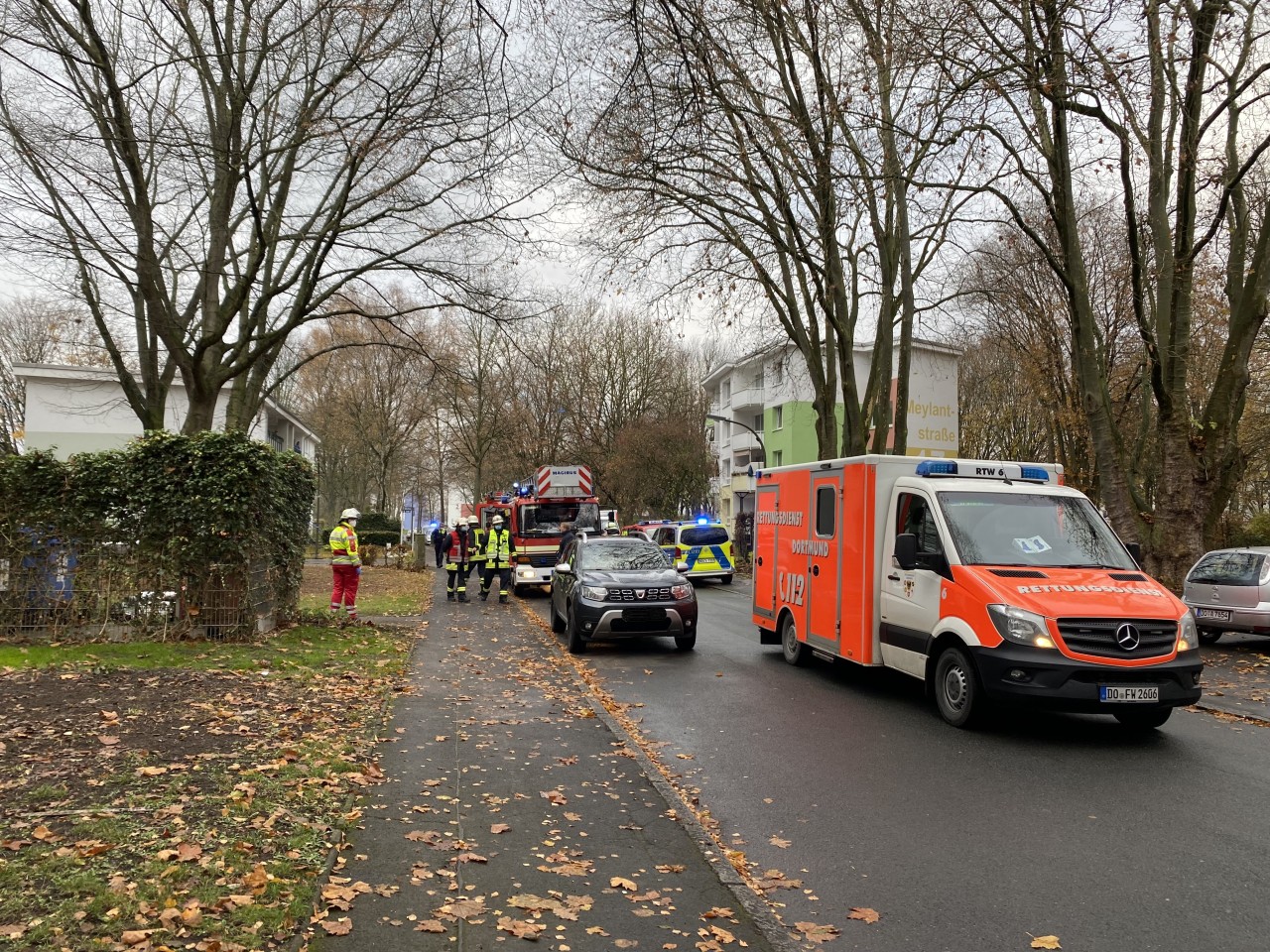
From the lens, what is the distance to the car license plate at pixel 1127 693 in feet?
24.1

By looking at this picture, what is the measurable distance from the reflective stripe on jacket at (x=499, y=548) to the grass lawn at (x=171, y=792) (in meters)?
10.8

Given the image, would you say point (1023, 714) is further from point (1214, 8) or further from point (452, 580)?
point (452, 580)

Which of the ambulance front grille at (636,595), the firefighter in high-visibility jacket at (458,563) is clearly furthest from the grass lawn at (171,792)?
the firefighter in high-visibility jacket at (458,563)

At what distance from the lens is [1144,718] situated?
8.02 meters

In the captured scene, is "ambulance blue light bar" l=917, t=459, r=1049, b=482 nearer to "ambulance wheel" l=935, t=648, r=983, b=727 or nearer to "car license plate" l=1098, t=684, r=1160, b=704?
"ambulance wheel" l=935, t=648, r=983, b=727

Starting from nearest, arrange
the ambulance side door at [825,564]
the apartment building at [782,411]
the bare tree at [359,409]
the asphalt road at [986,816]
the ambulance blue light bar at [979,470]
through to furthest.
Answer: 1. the asphalt road at [986,816]
2. the ambulance blue light bar at [979,470]
3. the ambulance side door at [825,564]
4. the apartment building at [782,411]
5. the bare tree at [359,409]

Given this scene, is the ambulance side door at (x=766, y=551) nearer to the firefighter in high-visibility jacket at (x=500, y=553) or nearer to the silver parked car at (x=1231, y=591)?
the silver parked car at (x=1231, y=591)

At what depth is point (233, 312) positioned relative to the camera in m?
16.2

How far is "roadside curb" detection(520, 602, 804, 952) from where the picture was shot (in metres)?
4.09

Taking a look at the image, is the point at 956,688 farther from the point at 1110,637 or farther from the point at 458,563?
the point at 458,563

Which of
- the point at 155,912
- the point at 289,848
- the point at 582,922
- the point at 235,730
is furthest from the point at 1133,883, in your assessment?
the point at 235,730

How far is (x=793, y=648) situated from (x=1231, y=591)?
6953 mm

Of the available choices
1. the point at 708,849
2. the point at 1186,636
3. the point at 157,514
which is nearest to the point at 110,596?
the point at 157,514

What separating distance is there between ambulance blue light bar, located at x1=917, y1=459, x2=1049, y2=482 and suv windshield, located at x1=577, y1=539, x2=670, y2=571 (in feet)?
18.3
